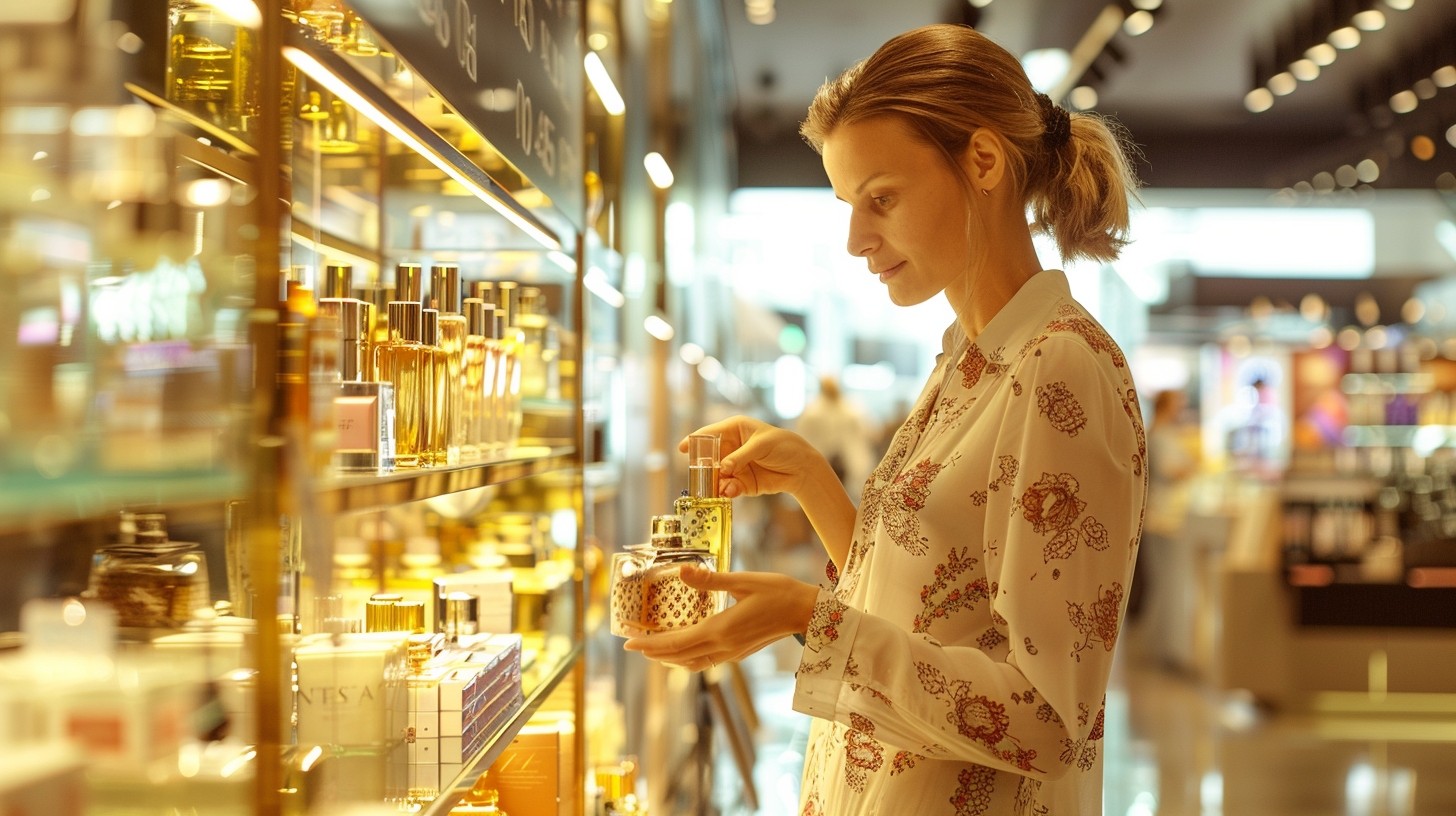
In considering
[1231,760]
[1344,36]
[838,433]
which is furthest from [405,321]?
[838,433]

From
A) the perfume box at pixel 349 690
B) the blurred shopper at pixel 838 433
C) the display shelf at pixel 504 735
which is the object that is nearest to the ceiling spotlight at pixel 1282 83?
the blurred shopper at pixel 838 433

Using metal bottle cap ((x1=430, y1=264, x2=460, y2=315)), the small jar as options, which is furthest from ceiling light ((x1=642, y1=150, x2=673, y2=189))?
the small jar

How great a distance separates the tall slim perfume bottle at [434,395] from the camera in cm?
137

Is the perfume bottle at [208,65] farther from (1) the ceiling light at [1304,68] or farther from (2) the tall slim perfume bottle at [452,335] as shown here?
(1) the ceiling light at [1304,68]

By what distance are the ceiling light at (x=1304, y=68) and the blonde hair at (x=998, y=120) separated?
8308mm

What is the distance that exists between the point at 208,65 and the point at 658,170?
334 cm

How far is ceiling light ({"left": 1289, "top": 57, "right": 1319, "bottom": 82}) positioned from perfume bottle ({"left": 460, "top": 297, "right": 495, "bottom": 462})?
8.58m

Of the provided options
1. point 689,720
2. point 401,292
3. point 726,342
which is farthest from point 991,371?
point 726,342

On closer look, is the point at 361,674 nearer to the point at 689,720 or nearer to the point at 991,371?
the point at 991,371

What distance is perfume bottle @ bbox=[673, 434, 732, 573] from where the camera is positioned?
1.42 m

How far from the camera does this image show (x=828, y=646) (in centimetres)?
119

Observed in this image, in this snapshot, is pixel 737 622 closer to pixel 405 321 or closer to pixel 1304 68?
pixel 405 321

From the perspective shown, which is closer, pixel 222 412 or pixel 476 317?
pixel 222 412

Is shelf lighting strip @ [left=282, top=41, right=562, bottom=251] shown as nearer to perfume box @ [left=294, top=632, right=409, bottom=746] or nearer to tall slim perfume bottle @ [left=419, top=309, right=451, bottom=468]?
tall slim perfume bottle @ [left=419, top=309, right=451, bottom=468]
